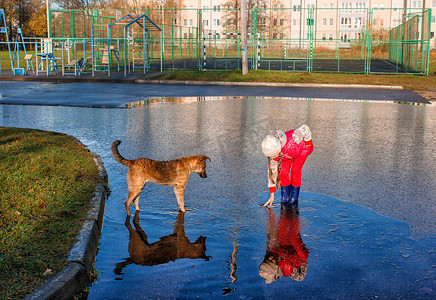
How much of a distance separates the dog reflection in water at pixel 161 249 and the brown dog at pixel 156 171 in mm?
516

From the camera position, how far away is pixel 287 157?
18.7ft

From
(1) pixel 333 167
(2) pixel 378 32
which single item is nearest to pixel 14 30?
Result: (2) pixel 378 32

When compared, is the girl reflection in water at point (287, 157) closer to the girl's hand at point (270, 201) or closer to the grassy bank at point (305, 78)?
the girl's hand at point (270, 201)

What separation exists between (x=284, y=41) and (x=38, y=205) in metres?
55.8

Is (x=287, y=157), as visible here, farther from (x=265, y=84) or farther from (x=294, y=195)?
(x=265, y=84)

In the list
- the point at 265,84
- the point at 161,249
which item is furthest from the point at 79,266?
the point at 265,84

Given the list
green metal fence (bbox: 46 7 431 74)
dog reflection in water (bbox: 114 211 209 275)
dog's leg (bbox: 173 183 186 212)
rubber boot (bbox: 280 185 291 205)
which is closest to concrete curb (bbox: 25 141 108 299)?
dog reflection in water (bbox: 114 211 209 275)

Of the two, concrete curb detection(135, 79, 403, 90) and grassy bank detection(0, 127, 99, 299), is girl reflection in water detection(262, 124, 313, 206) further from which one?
concrete curb detection(135, 79, 403, 90)

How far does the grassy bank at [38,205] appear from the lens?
3822 mm

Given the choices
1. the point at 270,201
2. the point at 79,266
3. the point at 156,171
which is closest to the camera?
the point at 79,266

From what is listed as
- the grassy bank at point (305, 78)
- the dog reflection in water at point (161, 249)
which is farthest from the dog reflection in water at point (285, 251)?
the grassy bank at point (305, 78)

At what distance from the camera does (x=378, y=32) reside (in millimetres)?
53531

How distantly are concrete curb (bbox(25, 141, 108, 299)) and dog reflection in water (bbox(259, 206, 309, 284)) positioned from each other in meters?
1.40

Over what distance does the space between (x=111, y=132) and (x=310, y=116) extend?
5.31 m
